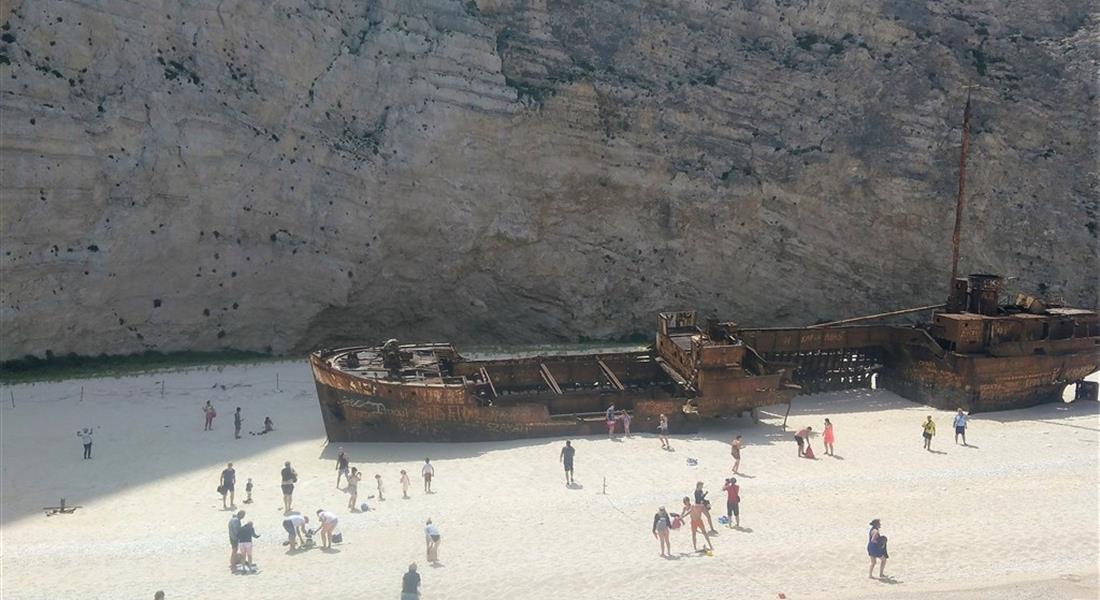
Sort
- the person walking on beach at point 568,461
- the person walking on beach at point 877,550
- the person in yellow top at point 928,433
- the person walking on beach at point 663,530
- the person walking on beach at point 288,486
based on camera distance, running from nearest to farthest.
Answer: the person walking on beach at point 877,550, the person walking on beach at point 663,530, the person walking on beach at point 288,486, the person walking on beach at point 568,461, the person in yellow top at point 928,433

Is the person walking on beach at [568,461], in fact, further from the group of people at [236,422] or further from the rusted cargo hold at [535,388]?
the group of people at [236,422]

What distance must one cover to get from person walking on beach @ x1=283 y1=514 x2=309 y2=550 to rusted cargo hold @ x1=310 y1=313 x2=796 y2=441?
4496 mm

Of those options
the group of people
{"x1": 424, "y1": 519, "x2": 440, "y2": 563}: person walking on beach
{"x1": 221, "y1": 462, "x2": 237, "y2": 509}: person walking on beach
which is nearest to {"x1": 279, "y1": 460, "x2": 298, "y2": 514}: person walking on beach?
{"x1": 221, "y1": 462, "x2": 237, "y2": 509}: person walking on beach

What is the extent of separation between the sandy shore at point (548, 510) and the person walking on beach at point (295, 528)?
0.37 metres

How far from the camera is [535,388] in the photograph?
19.5m

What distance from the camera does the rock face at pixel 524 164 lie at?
72.4ft

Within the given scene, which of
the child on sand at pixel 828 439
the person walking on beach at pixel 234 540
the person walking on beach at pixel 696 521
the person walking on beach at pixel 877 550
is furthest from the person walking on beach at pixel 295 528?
the child on sand at pixel 828 439

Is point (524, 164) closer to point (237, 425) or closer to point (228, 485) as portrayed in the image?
point (237, 425)

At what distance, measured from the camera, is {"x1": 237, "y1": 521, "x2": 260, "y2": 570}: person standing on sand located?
1093 centimetres

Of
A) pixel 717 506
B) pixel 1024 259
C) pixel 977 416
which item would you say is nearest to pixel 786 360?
Result: pixel 977 416

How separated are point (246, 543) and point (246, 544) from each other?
0.01 metres

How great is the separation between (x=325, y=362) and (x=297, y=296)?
7835mm

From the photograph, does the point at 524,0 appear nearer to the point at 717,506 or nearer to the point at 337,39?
the point at 337,39

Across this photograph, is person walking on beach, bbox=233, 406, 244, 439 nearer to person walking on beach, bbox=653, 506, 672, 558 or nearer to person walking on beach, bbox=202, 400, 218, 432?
person walking on beach, bbox=202, 400, 218, 432
